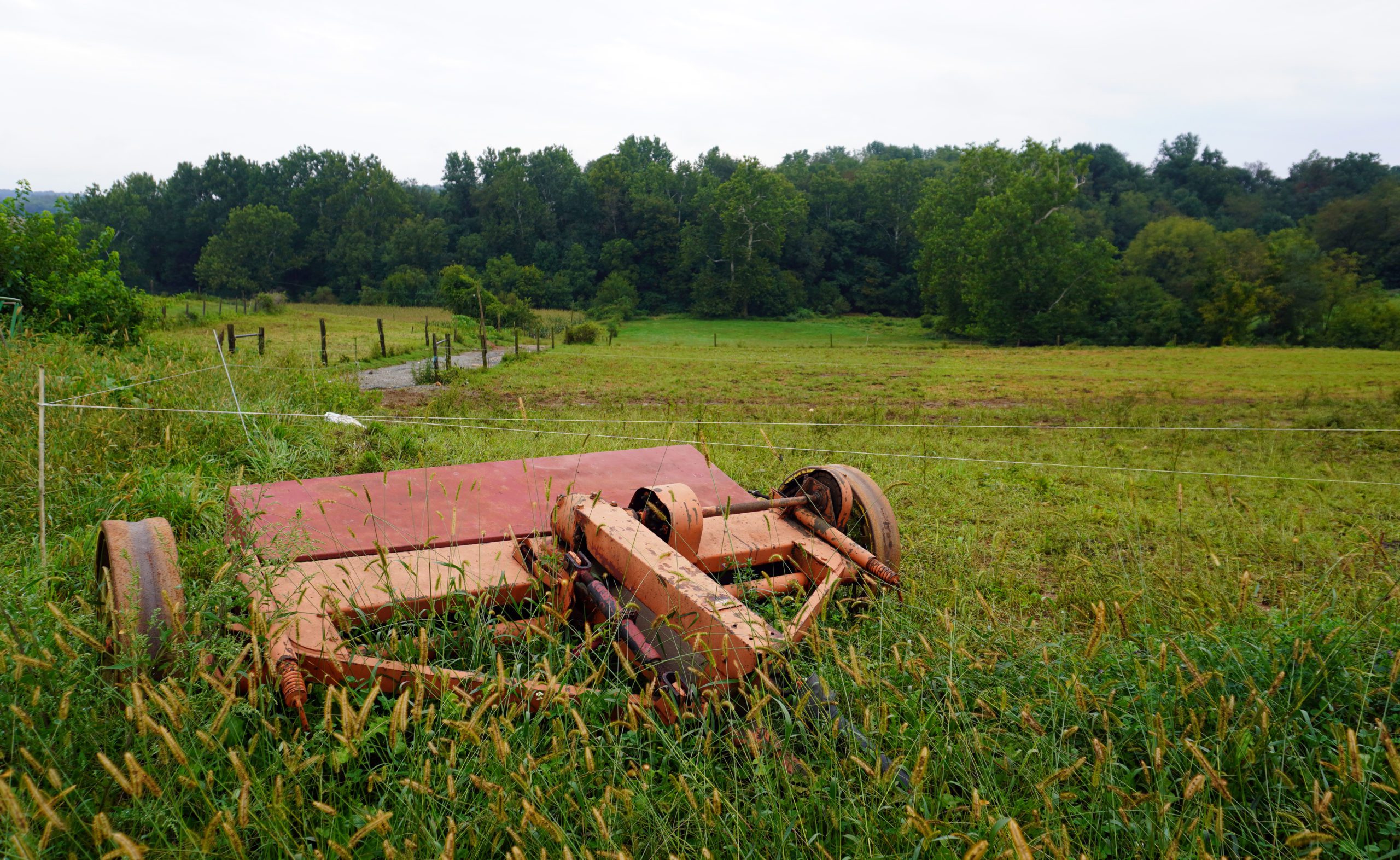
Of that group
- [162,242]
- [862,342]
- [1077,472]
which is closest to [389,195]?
[162,242]

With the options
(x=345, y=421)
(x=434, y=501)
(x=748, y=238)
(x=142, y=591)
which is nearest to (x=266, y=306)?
(x=748, y=238)

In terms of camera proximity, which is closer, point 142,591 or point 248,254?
point 142,591

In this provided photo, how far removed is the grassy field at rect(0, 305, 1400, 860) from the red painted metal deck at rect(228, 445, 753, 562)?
0.33 m

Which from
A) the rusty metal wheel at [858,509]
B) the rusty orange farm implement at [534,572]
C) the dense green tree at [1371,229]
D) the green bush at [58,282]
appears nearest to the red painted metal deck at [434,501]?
the rusty orange farm implement at [534,572]

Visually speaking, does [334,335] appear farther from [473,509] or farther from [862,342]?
[473,509]

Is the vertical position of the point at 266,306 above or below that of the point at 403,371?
above

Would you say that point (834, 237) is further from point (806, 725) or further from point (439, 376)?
point (806, 725)

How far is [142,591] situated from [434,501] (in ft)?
6.52

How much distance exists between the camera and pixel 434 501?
14.4ft

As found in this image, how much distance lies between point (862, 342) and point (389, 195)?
2446 inches

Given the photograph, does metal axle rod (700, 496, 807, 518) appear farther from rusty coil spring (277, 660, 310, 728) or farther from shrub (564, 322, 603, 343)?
shrub (564, 322, 603, 343)

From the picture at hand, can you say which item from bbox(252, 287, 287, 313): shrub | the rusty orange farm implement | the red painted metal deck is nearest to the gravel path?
the red painted metal deck

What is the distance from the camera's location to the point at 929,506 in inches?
275

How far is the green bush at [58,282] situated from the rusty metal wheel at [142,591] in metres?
12.0
